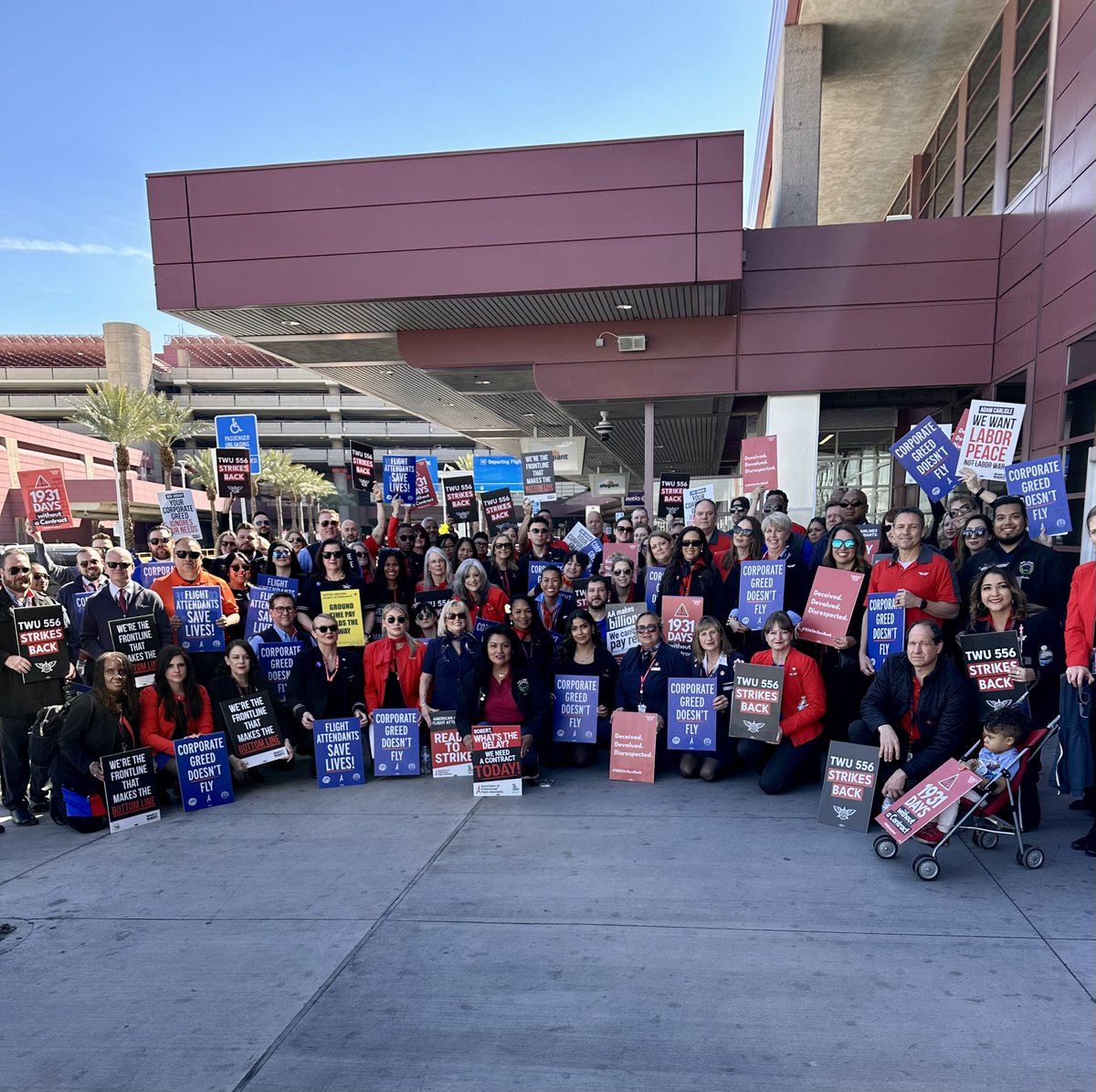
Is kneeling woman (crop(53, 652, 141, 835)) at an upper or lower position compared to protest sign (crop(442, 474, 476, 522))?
lower

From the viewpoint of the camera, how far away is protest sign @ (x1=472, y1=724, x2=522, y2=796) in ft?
17.8

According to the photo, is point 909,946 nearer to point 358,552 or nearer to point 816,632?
point 816,632

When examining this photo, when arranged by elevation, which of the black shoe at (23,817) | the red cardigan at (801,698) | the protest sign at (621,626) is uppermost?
the protest sign at (621,626)

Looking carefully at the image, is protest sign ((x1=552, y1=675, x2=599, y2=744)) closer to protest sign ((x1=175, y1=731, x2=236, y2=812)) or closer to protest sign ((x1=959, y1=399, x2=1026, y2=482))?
protest sign ((x1=175, y1=731, x2=236, y2=812))

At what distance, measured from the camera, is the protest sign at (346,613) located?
21.7 ft

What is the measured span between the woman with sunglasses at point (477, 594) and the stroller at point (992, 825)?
383 cm

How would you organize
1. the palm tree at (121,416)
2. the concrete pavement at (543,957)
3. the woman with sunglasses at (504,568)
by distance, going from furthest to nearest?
the palm tree at (121,416), the woman with sunglasses at (504,568), the concrete pavement at (543,957)

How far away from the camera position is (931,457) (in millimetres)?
7219

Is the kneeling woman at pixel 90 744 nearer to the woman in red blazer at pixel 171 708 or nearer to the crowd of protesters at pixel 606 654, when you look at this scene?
the crowd of protesters at pixel 606 654

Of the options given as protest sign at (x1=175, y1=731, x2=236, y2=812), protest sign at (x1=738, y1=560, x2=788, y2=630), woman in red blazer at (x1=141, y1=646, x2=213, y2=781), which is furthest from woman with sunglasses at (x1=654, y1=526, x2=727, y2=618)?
woman in red blazer at (x1=141, y1=646, x2=213, y2=781)

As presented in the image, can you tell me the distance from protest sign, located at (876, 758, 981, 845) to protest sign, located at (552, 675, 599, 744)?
7.85 ft

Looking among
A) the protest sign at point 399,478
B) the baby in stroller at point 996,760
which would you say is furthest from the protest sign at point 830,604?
the protest sign at point 399,478

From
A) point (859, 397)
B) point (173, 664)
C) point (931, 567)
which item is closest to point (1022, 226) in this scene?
point (859, 397)

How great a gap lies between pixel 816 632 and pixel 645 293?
676cm
